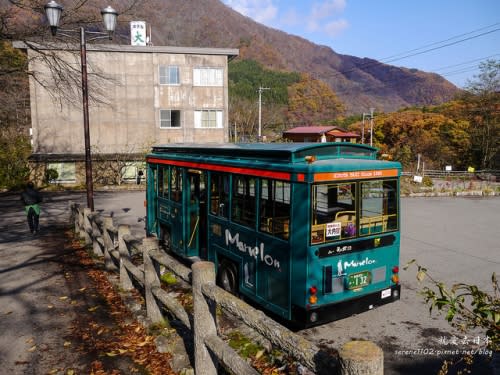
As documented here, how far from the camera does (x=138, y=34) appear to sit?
34000 millimetres

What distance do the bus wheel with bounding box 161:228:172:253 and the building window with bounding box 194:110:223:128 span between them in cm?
2366

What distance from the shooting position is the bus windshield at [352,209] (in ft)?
20.2

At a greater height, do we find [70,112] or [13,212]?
[70,112]

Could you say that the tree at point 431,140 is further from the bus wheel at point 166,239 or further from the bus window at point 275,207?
the bus window at point 275,207

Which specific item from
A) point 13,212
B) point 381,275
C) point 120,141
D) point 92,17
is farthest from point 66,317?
point 120,141

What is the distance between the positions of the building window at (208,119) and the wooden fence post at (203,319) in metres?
30.7

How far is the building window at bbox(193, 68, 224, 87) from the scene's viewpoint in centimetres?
3366

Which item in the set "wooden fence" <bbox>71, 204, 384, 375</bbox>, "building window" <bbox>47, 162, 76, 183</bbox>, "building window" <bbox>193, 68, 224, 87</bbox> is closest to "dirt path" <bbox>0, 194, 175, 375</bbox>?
"wooden fence" <bbox>71, 204, 384, 375</bbox>

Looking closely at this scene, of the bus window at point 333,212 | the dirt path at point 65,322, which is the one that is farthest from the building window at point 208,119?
the bus window at point 333,212

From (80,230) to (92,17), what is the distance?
20.7 ft

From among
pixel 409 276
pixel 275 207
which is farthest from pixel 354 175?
pixel 409 276

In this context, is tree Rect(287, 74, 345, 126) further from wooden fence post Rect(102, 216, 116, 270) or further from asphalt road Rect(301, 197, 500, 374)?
wooden fence post Rect(102, 216, 116, 270)

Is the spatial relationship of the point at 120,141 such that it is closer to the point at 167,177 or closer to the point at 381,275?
the point at 167,177

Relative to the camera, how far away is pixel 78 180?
1221 inches
